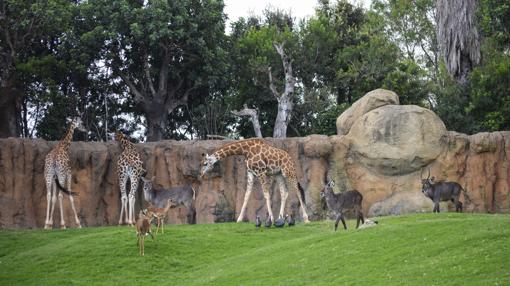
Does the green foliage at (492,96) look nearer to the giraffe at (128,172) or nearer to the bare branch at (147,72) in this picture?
the bare branch at (147,72)

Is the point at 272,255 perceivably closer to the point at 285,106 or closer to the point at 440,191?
the point at 440,191

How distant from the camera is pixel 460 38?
44.2m

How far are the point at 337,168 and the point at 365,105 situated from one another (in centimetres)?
275

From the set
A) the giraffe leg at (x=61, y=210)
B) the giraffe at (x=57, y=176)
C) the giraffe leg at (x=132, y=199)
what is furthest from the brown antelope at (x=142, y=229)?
the giraffe at (x=57, y=176)

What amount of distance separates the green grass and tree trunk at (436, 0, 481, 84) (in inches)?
646

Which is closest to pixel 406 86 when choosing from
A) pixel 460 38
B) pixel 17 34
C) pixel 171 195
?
pixel 460 38

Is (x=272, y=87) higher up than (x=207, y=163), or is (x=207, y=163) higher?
(x=272, y=87)

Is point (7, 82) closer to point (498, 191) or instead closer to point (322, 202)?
point (322, 202)

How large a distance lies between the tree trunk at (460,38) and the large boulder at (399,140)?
31.3ft

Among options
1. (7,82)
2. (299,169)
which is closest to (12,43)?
(7,82)

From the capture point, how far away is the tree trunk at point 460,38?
44219 millimetres

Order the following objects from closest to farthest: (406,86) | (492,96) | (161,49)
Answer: (492,96) → (161,49) → (406,86)

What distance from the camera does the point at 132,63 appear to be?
43688 millimetres

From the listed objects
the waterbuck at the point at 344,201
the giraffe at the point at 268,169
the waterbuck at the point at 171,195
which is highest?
the giraffe at the point at 268,169
